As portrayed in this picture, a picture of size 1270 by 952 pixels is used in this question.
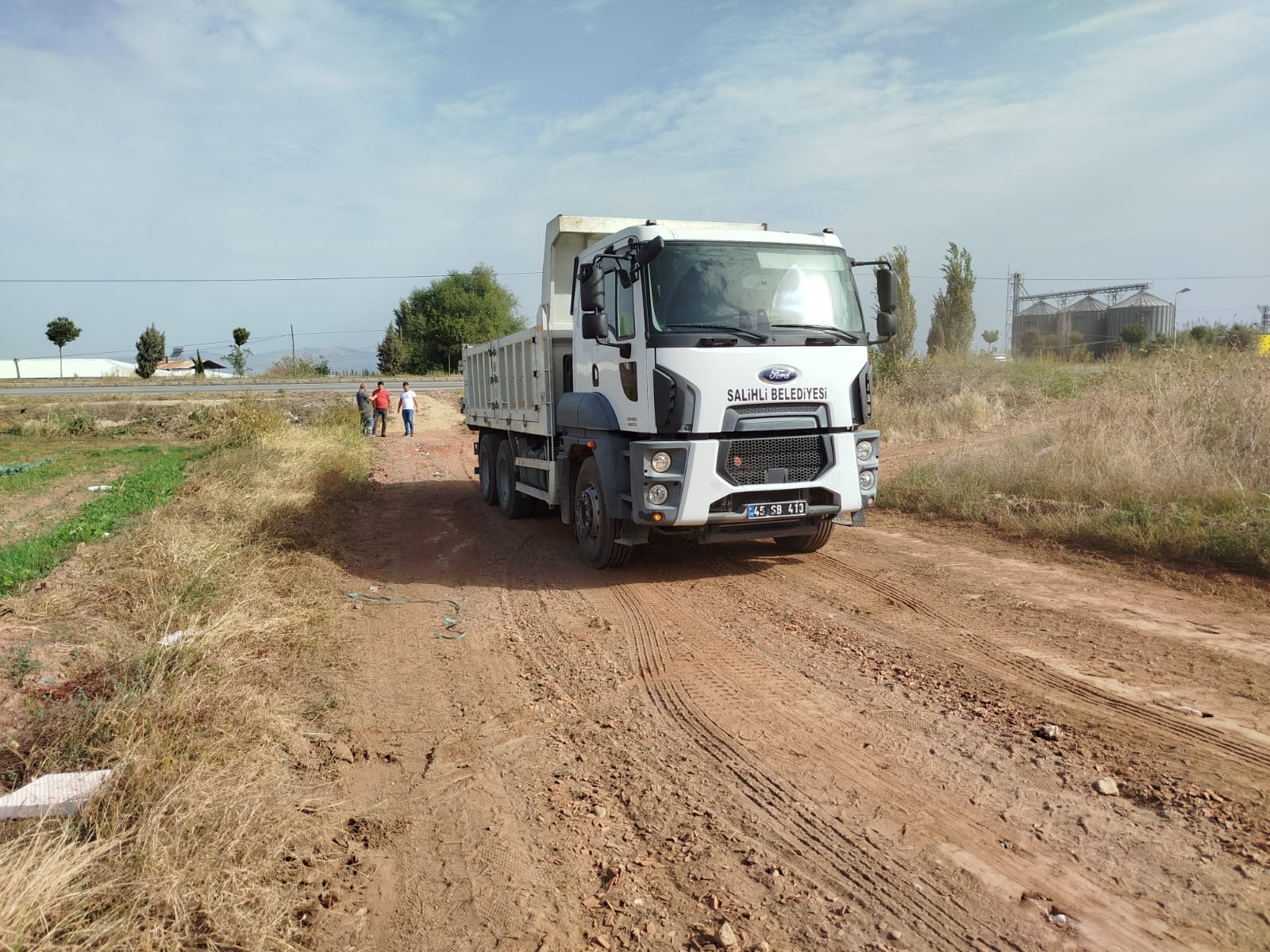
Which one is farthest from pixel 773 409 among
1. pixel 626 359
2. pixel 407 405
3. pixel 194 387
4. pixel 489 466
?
pixel 194 387

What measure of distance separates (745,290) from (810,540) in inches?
103

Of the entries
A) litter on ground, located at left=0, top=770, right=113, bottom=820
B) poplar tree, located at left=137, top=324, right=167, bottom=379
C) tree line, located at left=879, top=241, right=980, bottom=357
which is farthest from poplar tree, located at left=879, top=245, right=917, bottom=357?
poplar tree, located at left=137, top=324, right=167, bottom=379

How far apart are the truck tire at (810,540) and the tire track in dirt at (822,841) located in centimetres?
330

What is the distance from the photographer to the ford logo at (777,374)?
22.8ft

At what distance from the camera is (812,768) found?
3967 mm

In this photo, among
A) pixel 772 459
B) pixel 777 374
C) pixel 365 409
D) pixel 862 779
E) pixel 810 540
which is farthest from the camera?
pixel 365 409

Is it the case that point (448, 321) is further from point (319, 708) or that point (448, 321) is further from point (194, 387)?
point (319, 708)

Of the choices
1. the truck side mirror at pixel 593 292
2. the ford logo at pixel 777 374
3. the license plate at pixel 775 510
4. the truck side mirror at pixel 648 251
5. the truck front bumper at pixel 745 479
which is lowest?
the license plate at pixel 775 510

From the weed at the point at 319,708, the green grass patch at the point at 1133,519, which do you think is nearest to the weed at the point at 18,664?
the weed at the point at 319,708

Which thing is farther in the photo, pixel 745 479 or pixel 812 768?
pixel 745 479

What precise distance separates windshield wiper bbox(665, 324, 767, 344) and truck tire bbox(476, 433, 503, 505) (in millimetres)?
5741

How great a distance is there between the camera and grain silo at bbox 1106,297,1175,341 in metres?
45.4

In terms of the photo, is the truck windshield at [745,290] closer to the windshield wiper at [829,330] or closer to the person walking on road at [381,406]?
the windshield wiper at [829,330]

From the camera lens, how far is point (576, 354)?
28.3ft
